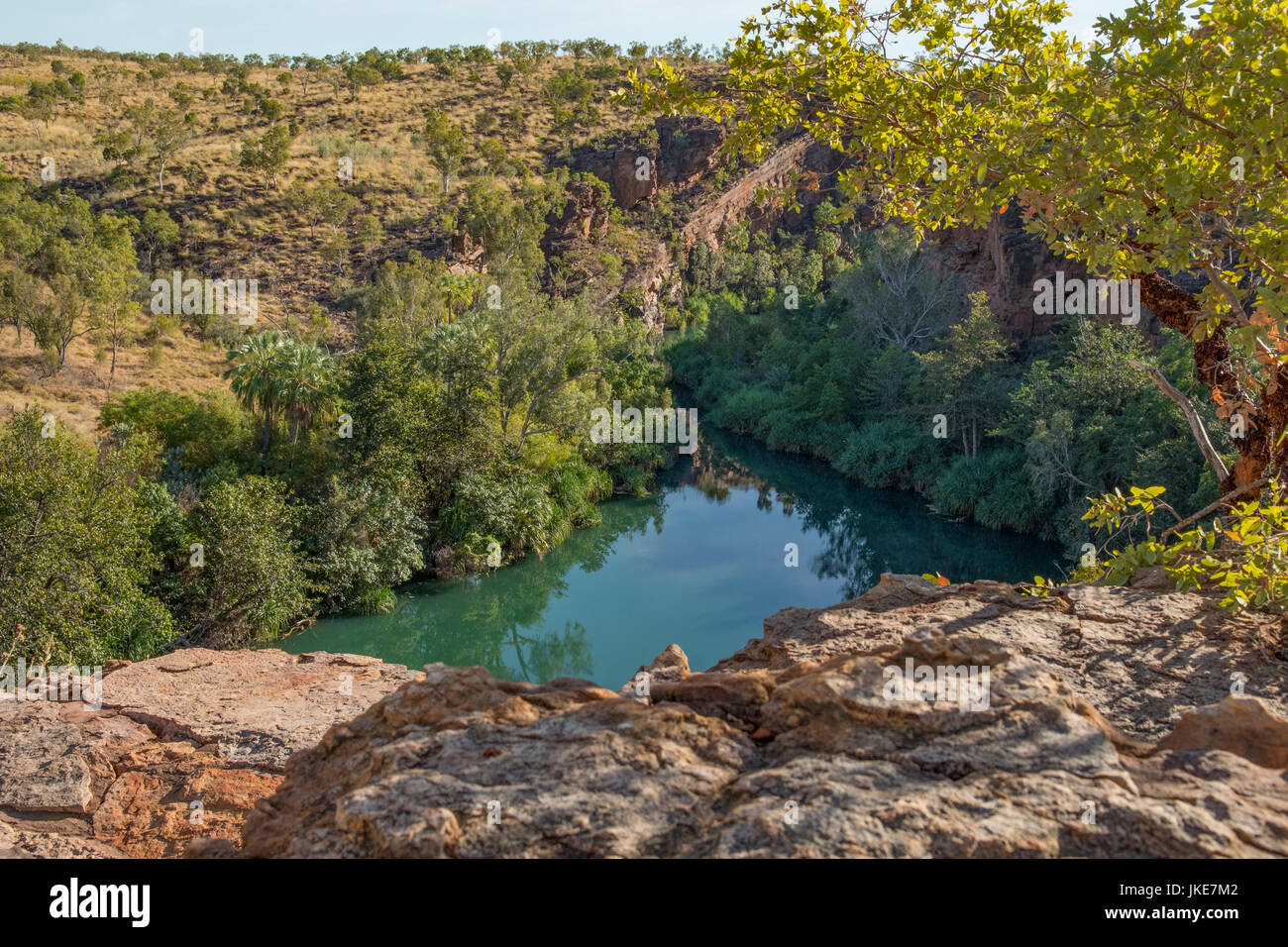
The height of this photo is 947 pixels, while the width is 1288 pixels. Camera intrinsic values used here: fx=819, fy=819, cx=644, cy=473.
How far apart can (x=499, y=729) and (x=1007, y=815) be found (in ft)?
5.53

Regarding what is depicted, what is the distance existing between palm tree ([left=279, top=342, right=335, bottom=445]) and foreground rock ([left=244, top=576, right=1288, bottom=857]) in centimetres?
2127

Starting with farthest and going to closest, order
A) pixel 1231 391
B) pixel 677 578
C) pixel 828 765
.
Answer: pixel 677 578 < pixel 1231 391 < pixel 828 765

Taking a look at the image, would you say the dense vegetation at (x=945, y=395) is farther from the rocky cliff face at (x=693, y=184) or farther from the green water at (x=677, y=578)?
the rocky cliff face at (x=693, y=184)

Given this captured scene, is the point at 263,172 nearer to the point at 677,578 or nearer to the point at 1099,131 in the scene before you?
the point at 677,578

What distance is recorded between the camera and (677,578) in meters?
25.5

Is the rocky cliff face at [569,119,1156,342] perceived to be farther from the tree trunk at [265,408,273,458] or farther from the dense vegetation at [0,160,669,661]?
the tree trunk at [265,408,273,458]

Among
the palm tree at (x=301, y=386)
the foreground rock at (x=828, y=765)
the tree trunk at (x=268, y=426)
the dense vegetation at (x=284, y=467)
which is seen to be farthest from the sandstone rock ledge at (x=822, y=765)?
the tree trunk at (x=268, y=426)

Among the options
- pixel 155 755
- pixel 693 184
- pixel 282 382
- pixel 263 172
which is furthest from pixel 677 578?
pixel 693 184

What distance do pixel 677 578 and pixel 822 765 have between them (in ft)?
75.7

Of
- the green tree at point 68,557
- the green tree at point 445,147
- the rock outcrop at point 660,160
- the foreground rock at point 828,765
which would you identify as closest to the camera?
the foreground rock at point 828,765

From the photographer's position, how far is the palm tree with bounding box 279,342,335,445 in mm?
22828

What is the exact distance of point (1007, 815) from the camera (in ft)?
7.47

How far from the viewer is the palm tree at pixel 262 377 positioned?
75.2ft

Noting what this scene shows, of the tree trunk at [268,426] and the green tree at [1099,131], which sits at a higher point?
the green tree at [1099,131]
